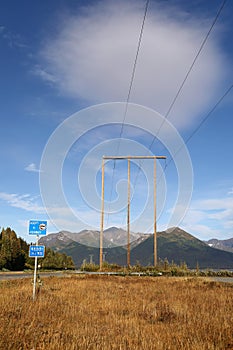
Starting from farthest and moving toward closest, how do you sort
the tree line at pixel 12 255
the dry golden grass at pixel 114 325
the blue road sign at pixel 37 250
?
the tree line at pixel 12 255, the blue road sign at pixel 37 250, the dry golden grass at pixel 114 325

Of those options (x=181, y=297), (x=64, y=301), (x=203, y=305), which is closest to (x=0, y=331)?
(x=64, y=301)

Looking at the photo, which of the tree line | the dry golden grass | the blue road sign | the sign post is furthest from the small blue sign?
the tree line

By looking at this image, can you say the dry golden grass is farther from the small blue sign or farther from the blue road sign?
the small blue sign

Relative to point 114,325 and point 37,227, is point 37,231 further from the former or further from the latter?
point 114,325

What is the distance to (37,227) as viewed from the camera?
15375 mm

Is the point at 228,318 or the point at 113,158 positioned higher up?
the point at 113,158

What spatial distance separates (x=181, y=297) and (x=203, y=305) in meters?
2.82

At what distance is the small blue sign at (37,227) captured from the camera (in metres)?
15.3

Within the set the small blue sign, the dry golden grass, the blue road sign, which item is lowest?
the dry golden grass

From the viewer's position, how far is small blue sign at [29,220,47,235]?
50.1ft

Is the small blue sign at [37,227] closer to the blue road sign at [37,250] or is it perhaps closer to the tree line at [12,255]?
the blue road sign at [37,250]

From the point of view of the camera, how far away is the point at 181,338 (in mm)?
7559

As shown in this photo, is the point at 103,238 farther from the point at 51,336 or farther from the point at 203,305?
the point at 51,336

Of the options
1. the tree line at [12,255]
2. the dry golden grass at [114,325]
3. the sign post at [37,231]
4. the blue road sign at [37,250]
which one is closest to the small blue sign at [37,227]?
the sign post at [37,231]
